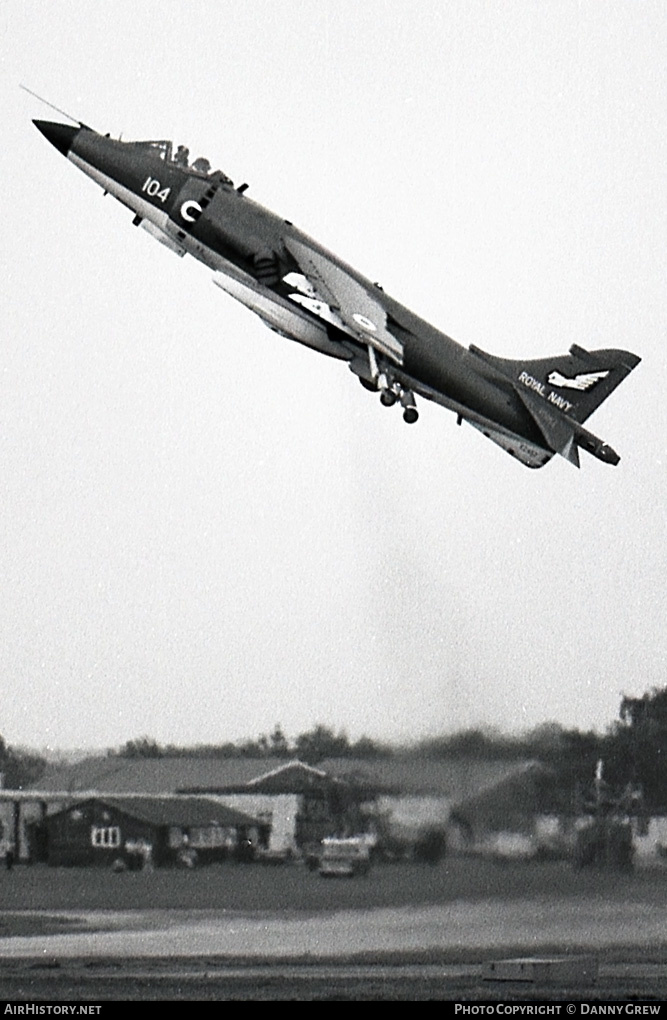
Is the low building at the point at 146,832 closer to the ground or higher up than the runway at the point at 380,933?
higher up

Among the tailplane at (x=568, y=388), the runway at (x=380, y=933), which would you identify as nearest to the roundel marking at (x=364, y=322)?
the tailplane at (x=568, y=388)

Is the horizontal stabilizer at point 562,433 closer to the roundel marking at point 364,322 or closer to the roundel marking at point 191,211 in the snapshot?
the roundel marking at point 364,322

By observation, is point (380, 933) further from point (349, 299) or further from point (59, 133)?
point (59, 133)

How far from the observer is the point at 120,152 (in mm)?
44469

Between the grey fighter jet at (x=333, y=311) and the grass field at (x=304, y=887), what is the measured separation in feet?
20.6

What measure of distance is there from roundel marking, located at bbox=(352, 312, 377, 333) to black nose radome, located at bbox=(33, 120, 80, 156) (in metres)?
5.74

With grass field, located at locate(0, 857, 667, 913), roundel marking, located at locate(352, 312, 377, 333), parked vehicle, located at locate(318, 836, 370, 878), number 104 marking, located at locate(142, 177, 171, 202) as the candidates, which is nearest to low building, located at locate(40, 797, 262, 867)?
grass field, located at locate(0, 857, 667, 913)

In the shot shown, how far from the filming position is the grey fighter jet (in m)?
43.0

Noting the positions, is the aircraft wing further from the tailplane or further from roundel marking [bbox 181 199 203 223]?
the tailplane

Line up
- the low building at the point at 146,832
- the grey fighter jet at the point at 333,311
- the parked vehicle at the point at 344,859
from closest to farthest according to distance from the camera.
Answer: the grey fighter jet at the point at 333,311 → the parked vehicle at the point at 344,859 → the low building at the point at 146,832

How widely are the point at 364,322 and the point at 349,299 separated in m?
0.48

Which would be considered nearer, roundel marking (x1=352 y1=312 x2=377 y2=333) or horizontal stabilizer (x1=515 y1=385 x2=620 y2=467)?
roundel marking (x1=352 y1=312 x2=377 y2=333)

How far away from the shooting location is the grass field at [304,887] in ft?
143
